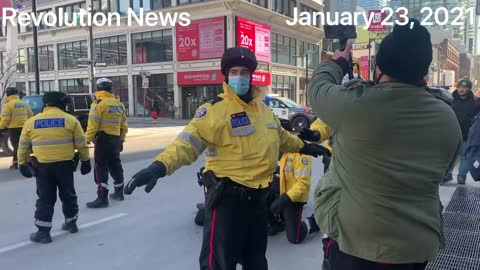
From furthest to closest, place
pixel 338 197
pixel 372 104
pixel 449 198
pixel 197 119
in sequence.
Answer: pixel 449 198, pixel 197 119, pixel 338 197, pixel 372 104

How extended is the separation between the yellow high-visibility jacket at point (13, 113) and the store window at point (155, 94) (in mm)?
25513

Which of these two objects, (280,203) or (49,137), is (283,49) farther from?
(280,203)

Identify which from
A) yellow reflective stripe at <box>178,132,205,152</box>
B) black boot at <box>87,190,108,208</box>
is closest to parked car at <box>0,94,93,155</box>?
black boot at <box>87,190,108,208</box>

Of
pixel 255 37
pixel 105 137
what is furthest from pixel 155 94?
pixel 105 137

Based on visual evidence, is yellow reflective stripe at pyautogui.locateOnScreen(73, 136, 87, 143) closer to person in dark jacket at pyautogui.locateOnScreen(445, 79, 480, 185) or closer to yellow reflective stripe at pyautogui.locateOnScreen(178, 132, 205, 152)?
yellow reflective stripe at pyautogui.locateOnScreen(178, 132, 205, 152)

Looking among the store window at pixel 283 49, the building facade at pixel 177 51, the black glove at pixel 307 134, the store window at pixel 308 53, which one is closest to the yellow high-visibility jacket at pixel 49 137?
the black glove at pixel 307 134

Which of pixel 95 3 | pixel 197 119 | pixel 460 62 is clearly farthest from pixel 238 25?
pixel 460 62

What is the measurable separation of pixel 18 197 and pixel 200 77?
27.2 meters

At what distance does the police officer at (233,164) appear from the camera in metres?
2.81

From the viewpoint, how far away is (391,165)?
1797 millimetres

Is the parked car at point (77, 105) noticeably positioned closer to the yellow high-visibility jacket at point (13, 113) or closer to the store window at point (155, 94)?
the yellow high-visibility jacket at point (13, 113)

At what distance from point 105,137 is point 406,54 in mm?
5701

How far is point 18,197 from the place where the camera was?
7.15 meters

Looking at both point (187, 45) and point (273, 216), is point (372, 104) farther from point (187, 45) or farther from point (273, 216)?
point (187, 45)
